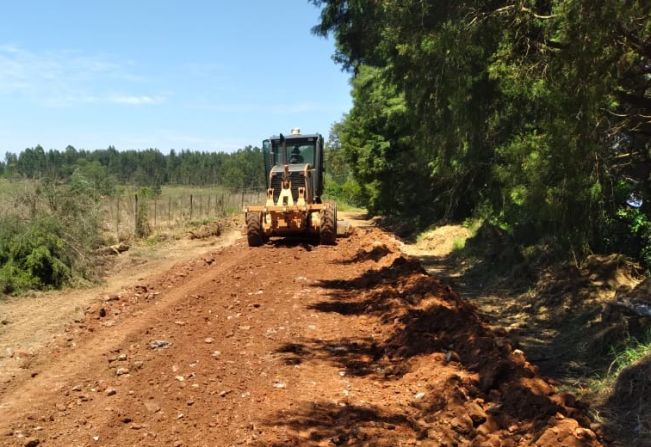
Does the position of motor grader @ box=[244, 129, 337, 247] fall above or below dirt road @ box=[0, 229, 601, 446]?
above

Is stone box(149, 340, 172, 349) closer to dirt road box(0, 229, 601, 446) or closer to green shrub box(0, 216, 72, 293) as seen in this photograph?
dirt road box(0, 229, 601, 446)

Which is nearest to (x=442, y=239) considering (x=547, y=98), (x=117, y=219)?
(x=117, y=219)

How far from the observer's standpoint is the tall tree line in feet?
16.1

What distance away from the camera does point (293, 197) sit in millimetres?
15727

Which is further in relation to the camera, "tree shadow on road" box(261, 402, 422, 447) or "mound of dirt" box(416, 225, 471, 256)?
"mound of dirt" box(416, 225, 471, 256)

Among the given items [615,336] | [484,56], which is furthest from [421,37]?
[615,336]

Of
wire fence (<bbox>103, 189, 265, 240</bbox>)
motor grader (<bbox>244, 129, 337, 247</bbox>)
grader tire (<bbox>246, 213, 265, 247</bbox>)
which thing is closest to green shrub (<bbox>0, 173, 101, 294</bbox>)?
wire fence (<bbox>103, 189, 265, 240</bbox>)

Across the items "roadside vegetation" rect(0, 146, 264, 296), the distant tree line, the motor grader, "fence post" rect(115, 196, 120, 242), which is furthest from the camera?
the distant tree line

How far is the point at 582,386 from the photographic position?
5.80 metres

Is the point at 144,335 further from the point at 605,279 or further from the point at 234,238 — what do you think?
the point at 234,238

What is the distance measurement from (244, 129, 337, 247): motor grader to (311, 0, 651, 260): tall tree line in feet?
13.8

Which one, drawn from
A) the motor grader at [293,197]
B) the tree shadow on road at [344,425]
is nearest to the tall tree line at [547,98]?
the tree shadow on road at [344,425]

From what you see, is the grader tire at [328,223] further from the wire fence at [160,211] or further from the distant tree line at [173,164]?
the distant tree line at [173,164]

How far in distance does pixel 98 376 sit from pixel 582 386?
485 cm
